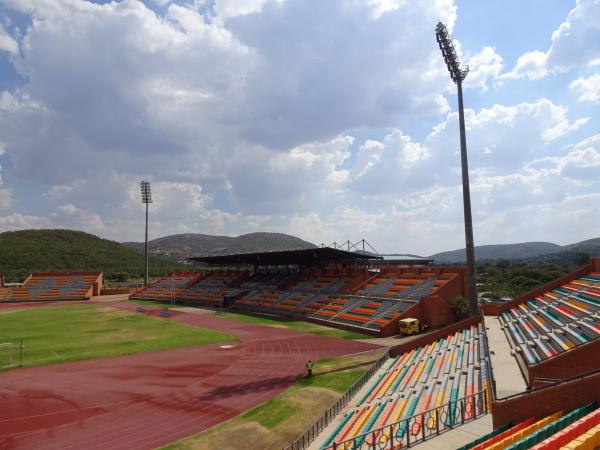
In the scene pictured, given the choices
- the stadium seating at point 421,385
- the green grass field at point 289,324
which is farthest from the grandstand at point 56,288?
the stadium seating at point 421,385

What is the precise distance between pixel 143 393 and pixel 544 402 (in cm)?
1980

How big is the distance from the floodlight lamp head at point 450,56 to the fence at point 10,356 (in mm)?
42006

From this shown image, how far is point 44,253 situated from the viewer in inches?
5394

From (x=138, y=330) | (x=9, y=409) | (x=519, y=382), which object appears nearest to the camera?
(x=519, y=382)

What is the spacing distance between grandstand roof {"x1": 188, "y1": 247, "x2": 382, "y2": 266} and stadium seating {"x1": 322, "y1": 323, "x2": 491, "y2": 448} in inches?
1147

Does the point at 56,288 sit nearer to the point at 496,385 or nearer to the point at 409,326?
the point at 409,326

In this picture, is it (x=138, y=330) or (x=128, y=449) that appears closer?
(x=128, y=449)

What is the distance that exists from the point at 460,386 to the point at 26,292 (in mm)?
92537

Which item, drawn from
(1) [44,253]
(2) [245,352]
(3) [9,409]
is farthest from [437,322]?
(1) [44,253]

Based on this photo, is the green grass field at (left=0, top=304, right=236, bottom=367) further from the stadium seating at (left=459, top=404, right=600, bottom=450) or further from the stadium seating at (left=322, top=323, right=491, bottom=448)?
the stadium seating at (left=459, top=404, right=600, bottom=450)

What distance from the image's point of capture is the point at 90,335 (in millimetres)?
40219

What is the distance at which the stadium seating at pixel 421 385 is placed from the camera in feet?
50.6

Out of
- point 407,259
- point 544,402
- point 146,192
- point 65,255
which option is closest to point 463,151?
point 544,402

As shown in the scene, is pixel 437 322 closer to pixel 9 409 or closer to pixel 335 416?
pixel 335 416
